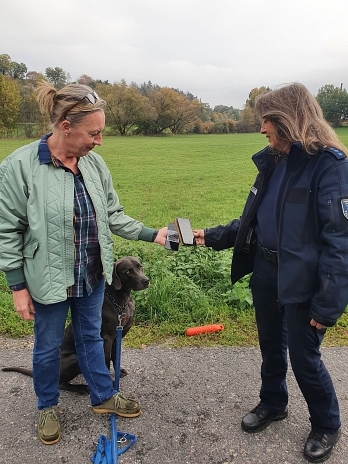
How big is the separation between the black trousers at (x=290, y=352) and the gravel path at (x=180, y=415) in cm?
26

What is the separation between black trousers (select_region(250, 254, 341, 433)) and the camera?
9.02 feet

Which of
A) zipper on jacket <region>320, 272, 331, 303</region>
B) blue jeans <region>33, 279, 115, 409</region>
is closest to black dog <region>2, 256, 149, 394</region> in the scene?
blue jeans <region>33, 279, 115, 409</region>

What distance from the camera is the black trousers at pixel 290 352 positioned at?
2.75 m

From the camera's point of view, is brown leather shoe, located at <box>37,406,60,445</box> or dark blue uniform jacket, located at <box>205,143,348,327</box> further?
brown leather shoe, located at <box>37,406,60,445</box>

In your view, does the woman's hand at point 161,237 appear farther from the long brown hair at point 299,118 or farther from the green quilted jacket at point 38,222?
the long brown hair at point 299,118

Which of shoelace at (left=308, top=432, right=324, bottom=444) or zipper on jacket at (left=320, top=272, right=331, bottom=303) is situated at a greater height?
zipper on jacket at (left=320, top=272, right=331, bottom=303)

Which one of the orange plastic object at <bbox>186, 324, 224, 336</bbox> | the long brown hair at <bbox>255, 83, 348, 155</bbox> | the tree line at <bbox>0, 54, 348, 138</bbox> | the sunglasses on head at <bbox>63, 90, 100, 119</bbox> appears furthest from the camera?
the tree line at <bbox>0, 54, 348, 138</bbox>

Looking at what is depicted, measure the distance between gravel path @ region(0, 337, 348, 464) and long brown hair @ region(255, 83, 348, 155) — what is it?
2152 millimetres

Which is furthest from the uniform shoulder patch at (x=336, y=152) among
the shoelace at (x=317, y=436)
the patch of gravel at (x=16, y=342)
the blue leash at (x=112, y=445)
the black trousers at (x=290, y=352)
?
the patch of gravel at (x=16, y=342)

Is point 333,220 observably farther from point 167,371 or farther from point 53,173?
point 167,371

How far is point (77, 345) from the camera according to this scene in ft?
10.7

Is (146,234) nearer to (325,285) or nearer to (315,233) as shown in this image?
(315,233)

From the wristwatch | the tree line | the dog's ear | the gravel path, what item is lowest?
the gravel path

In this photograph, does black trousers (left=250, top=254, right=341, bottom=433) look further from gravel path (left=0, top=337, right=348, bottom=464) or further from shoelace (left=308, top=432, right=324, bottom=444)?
gravel path (left=0, top=337, right=348, bottom=464)
